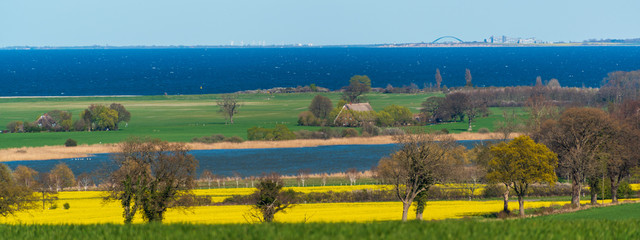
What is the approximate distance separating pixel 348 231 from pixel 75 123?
92442 millimetres

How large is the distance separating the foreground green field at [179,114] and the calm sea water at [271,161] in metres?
11.8

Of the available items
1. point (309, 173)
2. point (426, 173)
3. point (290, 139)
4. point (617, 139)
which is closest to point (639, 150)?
point (617, 139)

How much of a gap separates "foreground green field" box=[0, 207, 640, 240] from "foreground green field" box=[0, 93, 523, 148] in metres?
72.0

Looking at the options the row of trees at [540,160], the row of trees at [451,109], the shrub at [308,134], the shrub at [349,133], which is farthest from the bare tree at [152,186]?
the row of trees at [451,109]

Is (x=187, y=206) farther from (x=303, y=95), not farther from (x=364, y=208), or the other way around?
(x=303, y=95)

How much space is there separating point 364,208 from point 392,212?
2.16 metres

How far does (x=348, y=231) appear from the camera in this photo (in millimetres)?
18531

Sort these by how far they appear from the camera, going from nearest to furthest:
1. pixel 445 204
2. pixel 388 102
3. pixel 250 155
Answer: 1. pixel 445 204
2. pixel 250 155
3. pixel 388 102

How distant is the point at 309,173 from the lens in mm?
69375

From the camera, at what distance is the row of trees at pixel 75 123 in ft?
339

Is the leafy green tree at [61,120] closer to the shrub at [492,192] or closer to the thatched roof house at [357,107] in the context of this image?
the thatched roof house at [357,107]

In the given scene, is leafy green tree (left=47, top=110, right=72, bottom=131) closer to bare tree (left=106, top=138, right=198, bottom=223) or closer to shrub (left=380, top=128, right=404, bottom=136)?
shrub (left=380, top=128, right=404, bottom=136)

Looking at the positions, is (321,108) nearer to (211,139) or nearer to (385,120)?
(385,120)

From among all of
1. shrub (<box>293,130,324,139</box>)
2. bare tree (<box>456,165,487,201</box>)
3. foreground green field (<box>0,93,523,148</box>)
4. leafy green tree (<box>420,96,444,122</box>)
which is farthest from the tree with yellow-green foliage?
leafy green tree (<box>420,96,444,122</box>)
